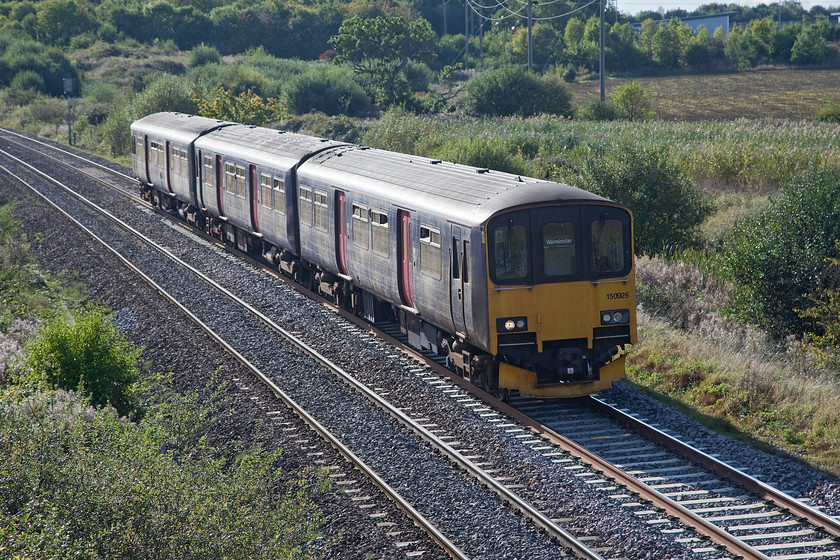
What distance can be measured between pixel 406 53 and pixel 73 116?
23622mm

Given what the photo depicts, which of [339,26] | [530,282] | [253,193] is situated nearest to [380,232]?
[530,282]

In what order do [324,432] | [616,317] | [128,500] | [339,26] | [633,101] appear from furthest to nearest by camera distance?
[339,26]
[633,101]
[616,317]
[324,432]
[128,500]

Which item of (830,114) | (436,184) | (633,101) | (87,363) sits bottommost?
(87,363)

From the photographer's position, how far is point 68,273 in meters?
20.4

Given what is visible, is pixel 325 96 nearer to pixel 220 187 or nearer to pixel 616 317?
pixel 220 187

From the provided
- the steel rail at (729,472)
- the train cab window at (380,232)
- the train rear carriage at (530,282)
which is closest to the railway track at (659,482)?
the steel rail at (729,472)

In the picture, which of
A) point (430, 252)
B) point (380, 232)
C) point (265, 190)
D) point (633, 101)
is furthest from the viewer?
point (633, 101)

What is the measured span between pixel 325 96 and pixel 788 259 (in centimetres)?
4470

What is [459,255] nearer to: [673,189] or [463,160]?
[673,189]

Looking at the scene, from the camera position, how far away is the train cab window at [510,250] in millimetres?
11203

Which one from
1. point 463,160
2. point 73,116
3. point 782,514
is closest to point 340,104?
point 73,116

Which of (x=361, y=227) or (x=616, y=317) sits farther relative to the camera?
(x=361, y=227)

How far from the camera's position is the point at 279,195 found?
1884 cm

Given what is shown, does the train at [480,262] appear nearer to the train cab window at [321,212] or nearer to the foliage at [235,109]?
the train cab window at [321,212]
